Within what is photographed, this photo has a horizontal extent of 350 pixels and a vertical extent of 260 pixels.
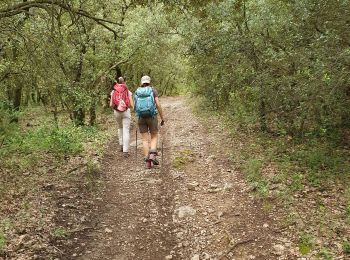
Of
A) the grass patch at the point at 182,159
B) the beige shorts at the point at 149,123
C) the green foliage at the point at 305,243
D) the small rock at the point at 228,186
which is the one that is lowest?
the green foliage at the point at 305,243

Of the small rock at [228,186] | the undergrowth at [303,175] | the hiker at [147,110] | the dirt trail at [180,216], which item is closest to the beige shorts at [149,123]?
the hiker at [147,110]

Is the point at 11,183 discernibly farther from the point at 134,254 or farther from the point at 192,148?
the point at 192,148

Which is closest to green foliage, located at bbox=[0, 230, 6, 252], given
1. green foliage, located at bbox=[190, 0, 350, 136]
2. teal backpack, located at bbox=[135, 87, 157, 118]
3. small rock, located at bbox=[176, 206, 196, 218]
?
small rock, located at bbox=[176, 206, 196, 218]

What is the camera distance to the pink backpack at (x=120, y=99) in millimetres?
11203

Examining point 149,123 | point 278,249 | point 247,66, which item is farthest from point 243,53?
point 278,249

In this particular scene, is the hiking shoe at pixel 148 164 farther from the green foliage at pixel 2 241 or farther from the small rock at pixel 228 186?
the green foliage at pixel 2 241

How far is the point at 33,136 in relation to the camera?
41.2 feet

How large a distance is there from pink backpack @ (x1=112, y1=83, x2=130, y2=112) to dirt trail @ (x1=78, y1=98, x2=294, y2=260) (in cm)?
154

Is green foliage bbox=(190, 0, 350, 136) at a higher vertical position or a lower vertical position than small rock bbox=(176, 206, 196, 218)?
higher

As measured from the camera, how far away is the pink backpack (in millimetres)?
11203

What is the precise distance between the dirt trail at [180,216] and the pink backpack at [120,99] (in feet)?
5.04

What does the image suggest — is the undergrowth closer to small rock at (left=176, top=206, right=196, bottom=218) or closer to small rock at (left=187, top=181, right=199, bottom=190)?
small rock at (left=187, top=181, right=199, bottom=190)

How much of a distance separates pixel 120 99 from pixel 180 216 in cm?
509

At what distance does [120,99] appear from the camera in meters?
11.2
